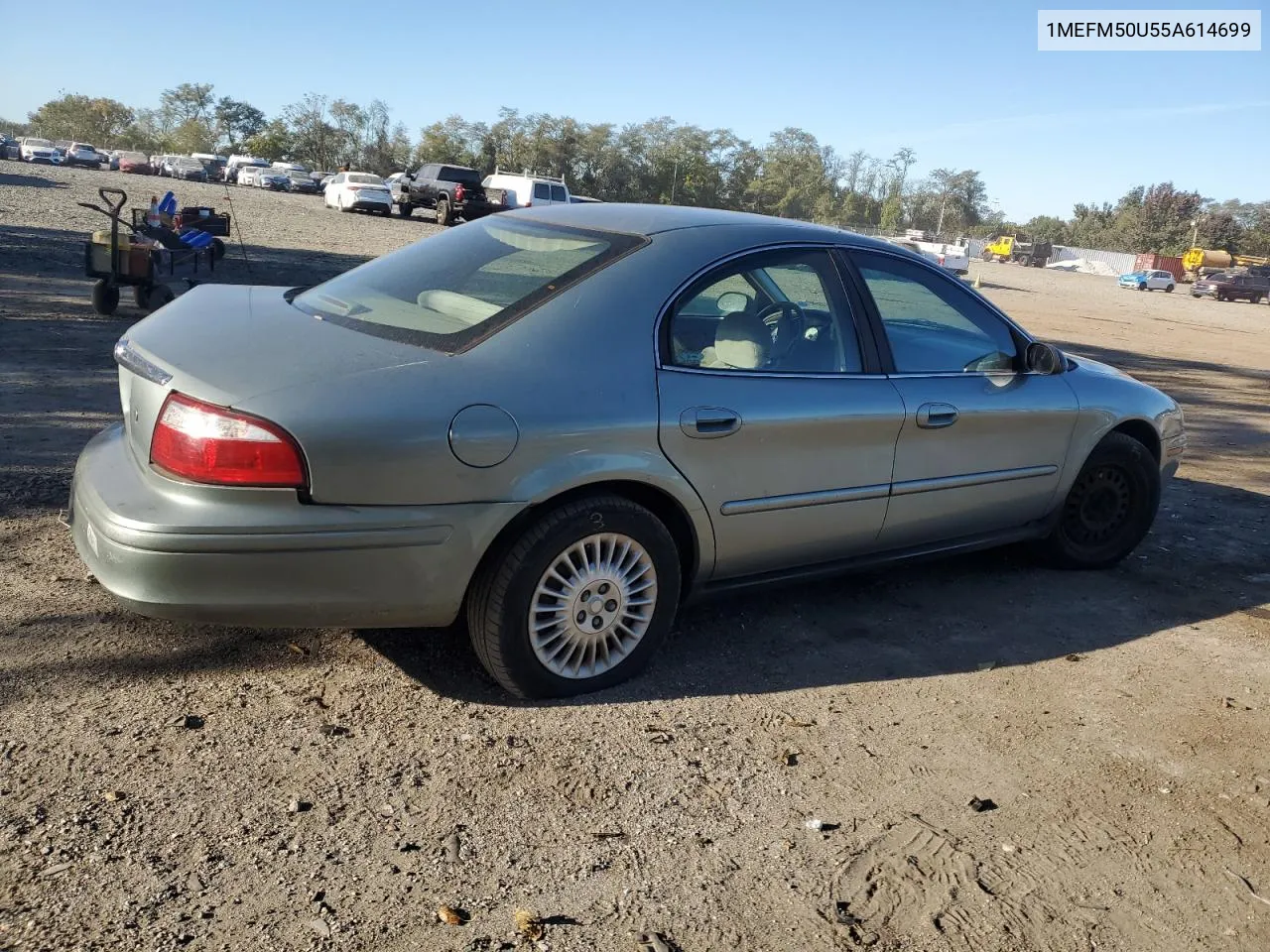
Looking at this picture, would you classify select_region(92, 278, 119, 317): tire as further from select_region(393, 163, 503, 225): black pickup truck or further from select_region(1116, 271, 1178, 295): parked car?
select_region(1116, 271, 1178, 295): parked car

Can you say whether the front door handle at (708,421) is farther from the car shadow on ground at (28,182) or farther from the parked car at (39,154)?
the parked car at (39,154)

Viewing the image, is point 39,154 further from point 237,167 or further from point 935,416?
point 935,416

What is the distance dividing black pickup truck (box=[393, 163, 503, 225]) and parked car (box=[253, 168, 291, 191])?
19.8 meters

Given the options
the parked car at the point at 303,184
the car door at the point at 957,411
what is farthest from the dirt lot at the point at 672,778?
the parked car at the point at 303,184

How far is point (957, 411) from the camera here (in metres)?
4.31

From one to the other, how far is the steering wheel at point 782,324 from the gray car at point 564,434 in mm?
12

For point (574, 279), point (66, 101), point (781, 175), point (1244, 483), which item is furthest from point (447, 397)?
point (66, 101)

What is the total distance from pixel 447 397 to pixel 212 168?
7836 cm

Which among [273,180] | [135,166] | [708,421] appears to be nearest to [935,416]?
[708,421]

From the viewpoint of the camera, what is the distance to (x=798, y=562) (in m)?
4.01

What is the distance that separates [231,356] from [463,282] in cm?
90

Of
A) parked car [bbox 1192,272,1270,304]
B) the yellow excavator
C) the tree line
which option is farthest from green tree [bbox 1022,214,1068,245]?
parked car [bbox 1192,272,1270,304]

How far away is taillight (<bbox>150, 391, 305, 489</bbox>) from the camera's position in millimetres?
2854

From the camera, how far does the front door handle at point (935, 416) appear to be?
418 cm
